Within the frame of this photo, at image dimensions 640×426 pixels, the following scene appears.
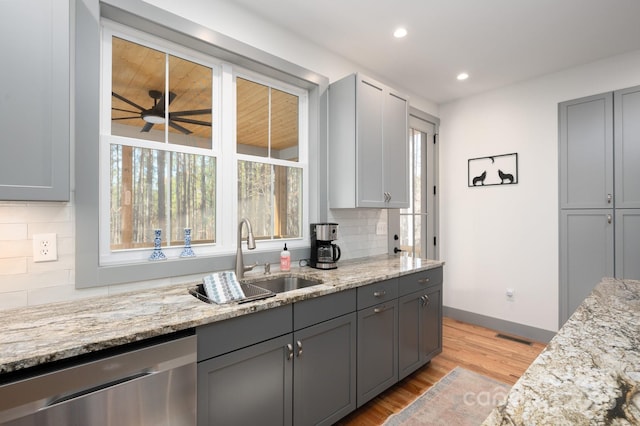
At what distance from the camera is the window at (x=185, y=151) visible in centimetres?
183

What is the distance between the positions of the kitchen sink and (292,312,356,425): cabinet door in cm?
40

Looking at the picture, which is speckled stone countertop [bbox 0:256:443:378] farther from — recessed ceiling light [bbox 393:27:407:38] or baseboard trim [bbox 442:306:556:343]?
baseboard trim [bbox 442:306:556:343]

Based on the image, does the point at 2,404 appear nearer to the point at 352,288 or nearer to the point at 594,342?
the point at 352,288

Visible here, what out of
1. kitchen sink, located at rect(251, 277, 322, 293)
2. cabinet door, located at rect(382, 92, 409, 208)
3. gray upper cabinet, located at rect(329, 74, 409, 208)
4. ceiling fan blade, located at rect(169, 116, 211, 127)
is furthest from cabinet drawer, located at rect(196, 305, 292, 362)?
cabinet door, located at rect(382, 92, 409, 208)

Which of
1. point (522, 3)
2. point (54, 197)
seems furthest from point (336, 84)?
point (54, 197)

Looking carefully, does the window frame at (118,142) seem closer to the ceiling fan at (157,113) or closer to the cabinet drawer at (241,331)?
the ceiling fan at (157,113)

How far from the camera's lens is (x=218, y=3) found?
83.4 inches

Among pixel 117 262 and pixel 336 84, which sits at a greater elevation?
pixel 336 84

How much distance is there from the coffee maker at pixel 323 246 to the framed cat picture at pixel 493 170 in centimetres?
232

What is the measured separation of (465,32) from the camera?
2555mm

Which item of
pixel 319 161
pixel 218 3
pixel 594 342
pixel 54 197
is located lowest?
pixel 594 342

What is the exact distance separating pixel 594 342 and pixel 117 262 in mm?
2199

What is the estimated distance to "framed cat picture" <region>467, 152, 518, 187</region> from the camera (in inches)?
140

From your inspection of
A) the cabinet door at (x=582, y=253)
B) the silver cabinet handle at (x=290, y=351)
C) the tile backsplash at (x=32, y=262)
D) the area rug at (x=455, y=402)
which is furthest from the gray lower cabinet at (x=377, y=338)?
the cabinet door at (x=582, y=253)
